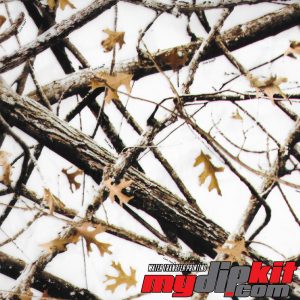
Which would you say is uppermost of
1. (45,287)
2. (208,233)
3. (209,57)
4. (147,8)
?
(209,57)

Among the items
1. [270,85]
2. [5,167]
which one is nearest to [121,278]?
[5,167]

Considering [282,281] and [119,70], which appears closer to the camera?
[282,281]

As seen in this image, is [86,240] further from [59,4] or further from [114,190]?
[59,4]

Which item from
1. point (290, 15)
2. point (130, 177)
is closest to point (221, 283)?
point (130, 177)

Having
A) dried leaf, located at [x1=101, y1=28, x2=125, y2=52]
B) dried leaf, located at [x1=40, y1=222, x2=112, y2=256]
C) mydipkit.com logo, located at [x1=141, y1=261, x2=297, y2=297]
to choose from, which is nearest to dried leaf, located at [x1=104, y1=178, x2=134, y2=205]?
dried leaf, located at [x1=40, y1=222, x2=112, y2=256]

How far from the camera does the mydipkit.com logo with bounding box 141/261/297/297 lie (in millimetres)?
1674

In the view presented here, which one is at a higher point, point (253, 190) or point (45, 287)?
point (253, 190)

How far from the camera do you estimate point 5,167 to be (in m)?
1.93

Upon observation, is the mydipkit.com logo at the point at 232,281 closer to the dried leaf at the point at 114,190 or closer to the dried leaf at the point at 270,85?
the dried leaf at the point at 114,190

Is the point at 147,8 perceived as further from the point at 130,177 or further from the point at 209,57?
the point at 130,177

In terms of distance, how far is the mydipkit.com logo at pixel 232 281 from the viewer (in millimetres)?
1674

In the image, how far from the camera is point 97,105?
2510mm

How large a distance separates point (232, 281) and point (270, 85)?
886 mm

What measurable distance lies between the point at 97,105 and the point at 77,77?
23cm
